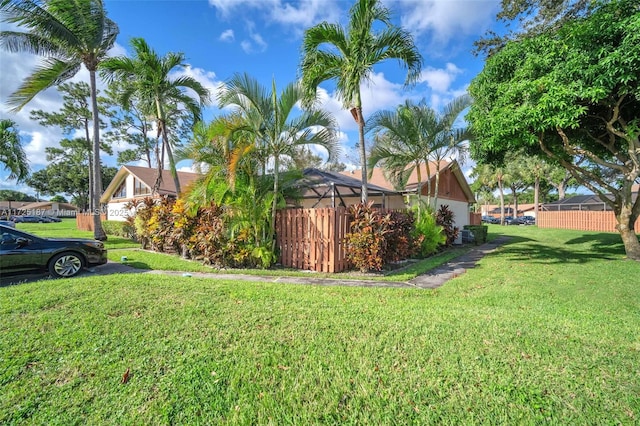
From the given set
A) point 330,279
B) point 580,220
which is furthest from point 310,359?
point 580,220

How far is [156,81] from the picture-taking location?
10.2 metres

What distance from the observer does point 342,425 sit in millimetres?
2068

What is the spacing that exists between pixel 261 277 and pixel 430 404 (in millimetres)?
5381

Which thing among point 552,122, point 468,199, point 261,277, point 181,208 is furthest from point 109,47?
point 468,199

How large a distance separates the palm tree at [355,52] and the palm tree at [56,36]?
977 cm

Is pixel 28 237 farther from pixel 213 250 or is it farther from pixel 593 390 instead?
pixel 593 390

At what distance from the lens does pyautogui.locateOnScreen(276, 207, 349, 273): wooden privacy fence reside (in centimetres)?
754

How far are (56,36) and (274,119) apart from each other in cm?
1029

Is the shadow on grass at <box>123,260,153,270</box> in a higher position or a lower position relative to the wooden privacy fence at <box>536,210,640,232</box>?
lower

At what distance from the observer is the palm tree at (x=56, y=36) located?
10.0 meters

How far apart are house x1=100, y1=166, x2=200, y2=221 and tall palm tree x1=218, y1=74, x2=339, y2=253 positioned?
15069 millimetres

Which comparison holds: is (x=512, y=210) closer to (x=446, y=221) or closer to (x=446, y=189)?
(x=446, y=189)

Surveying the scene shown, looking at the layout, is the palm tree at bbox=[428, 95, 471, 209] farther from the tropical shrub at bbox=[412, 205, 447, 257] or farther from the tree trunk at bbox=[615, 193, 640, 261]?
the tree trunk at bbox=[615, 193, 640, 261]

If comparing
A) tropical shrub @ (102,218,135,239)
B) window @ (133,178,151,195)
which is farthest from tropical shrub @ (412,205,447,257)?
window @ (133,178,151,195)
